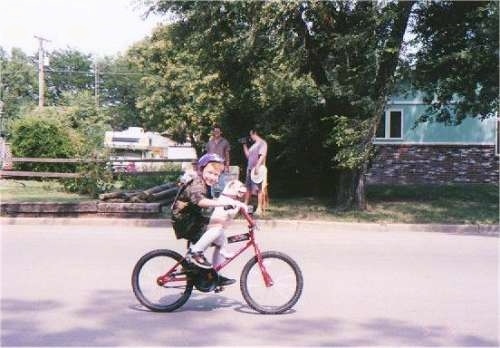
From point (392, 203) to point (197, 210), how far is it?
11331 millimetres

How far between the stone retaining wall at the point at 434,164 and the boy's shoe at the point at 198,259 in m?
19.7

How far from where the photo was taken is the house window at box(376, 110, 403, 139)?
26094 millimetres

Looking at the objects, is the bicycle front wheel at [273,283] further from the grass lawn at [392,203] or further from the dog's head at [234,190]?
the grass lawn at [392,203]

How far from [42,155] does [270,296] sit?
60.8 ft

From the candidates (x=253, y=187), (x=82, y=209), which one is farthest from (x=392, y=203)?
(x=82, y=209)

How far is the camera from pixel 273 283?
20.0 ft

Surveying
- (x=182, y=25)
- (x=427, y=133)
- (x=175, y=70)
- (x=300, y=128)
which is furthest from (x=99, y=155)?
(x=175, y=70)

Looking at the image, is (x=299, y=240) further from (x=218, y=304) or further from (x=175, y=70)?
(x=175, y=70)

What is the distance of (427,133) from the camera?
25.7 meters

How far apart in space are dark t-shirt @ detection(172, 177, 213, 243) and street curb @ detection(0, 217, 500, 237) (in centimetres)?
681

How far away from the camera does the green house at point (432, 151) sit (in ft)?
82.9

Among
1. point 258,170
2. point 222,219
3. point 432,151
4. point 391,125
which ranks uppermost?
point 391,125

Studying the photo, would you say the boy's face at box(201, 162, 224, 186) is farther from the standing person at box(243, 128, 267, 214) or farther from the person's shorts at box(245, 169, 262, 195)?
the person's shorts at box(245, 169, 262, 195)

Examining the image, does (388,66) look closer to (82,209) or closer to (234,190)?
(82,209)
